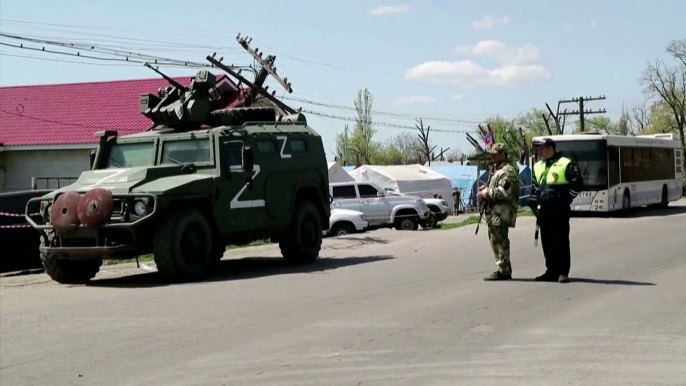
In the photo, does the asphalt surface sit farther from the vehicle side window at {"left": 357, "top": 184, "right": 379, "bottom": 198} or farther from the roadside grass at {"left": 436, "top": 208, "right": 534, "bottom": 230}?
the vehicle side window at {"left": 357, "top": 184, "right": 379, "bottom": 198}

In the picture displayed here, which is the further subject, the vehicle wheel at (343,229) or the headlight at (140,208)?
the vehicle wheel at (343,229)

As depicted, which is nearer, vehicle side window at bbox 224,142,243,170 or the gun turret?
vehicle side window at bbox 224,142,243,170

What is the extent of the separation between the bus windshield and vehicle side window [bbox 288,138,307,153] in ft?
51.8

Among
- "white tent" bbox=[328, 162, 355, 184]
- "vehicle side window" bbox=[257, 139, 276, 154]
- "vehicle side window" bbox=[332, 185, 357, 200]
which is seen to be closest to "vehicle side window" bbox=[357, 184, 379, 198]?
"vehicle side window" bbox=[332, 185, 357, 200]

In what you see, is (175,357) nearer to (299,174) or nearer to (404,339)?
(404,339)

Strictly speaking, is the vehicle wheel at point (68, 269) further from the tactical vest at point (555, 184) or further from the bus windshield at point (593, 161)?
the bus windshield at point (593, 161)

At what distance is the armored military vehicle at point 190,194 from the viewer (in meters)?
11.7

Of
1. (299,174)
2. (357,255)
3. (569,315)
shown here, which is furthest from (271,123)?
(569,315)

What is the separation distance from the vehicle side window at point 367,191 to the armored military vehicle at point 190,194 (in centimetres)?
1110

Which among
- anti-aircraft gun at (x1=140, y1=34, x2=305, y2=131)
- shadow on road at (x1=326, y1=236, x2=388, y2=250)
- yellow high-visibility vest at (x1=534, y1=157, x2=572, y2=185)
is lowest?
shadow on road at (x1=326, y1=236, x2=388, y2=250)

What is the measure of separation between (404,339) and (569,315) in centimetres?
211

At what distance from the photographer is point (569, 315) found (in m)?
8.88

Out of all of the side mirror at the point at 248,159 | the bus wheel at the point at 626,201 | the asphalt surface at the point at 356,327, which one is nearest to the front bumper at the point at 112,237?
the asphalt surface at the point at 356,327

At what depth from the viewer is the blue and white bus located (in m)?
28.7
